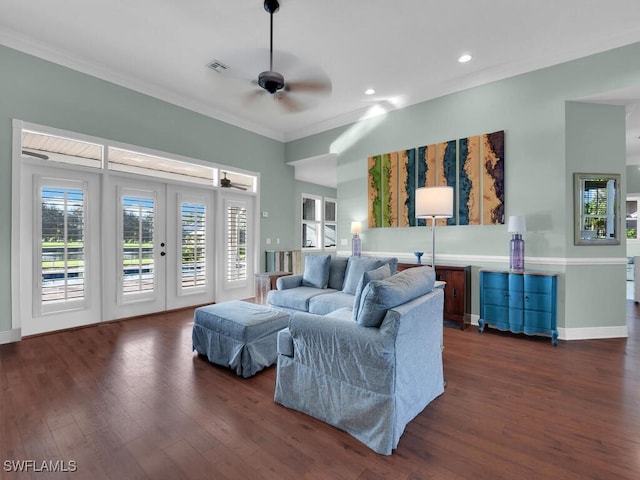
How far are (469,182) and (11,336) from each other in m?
5.92

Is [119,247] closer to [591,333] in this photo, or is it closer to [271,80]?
[271,80]

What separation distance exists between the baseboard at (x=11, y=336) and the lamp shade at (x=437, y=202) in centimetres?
464

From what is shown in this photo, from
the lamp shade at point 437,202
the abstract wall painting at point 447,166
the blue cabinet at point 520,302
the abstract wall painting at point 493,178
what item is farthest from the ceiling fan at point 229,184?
the blue cabinet at point 520,302

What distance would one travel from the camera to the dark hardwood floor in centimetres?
161

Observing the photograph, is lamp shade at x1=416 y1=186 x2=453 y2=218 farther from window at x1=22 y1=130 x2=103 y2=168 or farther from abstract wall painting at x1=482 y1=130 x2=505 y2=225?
window at x1=22 y1=130 x2=103 y2=168

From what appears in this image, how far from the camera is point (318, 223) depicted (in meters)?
9.25

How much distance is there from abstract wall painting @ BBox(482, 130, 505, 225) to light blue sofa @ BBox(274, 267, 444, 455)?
7.85 feet

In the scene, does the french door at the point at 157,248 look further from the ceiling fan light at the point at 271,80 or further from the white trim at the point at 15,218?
the ceiling fan light at the point at 271,80

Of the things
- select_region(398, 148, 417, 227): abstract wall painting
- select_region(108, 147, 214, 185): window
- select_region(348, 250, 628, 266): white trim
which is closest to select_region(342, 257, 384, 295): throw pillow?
select_region(348, 250, 628, 266): white trim

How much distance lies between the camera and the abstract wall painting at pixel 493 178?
3.97 metres

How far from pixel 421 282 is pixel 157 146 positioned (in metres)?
4.38

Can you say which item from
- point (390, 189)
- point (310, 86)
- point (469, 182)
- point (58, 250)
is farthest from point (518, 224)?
point (58, 250)

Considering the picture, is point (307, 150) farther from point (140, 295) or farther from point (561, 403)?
point (561, 403)

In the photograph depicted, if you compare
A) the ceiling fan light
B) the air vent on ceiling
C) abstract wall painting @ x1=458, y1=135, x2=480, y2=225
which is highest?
the air vent on ceiling
